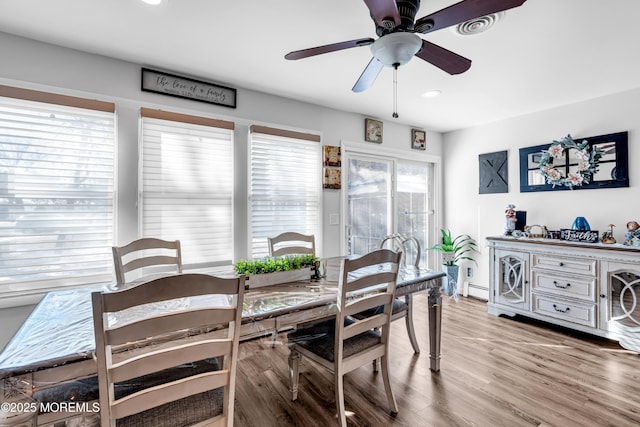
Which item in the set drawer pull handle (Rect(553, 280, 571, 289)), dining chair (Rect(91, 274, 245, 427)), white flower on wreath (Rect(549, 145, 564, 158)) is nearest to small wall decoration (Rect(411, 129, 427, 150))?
white flower on wreath (Rect(549, 145, 564, 158))

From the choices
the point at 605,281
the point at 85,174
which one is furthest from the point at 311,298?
the point at 605,281

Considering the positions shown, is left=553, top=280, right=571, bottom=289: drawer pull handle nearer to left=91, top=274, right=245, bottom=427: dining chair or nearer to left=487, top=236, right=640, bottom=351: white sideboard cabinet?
left=487, top=236, right=640, bottom=351: white sideboard cabinet

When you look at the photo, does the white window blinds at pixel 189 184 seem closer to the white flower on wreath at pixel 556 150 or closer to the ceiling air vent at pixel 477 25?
the ceiling air vent at pixel 477 25

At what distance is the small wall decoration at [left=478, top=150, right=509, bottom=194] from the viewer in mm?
4020

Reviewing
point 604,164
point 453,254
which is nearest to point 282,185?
point 453,254

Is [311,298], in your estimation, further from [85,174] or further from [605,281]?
[605,281]

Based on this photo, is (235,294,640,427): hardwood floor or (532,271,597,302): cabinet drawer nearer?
(235,294,640,427): hardwood floor

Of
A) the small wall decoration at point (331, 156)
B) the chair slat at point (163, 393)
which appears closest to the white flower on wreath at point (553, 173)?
the small wall decoration at point (331, 156)

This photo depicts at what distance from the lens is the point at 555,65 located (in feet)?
8.23

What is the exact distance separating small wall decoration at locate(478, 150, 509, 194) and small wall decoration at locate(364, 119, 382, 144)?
5.11ft

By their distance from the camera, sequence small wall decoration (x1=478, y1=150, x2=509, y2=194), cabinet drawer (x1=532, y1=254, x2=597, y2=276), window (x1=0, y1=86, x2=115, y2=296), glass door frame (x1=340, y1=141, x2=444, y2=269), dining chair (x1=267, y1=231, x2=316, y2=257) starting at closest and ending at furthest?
window (x1=0, y1=86, x2=115, y2=296)
dining chair (x1=267, y1=231, x2=316, y2=257)
cabinet drawer (x1=532, y1=254, x2=597, y2=276)
glass door frame (x1=340, y1=141, x2=444, y2=269)
small wall decoration (x1=478, y1=150, x2=509, y2=194)

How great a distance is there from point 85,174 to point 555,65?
392 cm

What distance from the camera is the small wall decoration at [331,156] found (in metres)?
3.54

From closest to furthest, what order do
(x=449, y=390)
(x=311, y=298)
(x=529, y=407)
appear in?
(x=311, y=298)
(x=529, y=407)
(x=449, y=390)
